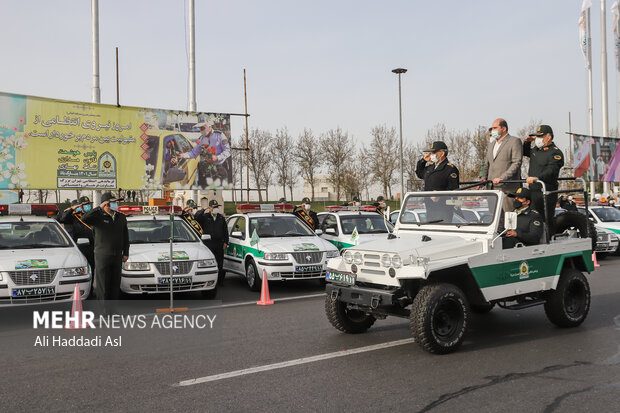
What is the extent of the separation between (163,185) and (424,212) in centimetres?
1173

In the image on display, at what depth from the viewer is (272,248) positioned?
11398 millimetres

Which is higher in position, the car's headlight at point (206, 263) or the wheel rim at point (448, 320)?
the car's headlight at point (206, 263)

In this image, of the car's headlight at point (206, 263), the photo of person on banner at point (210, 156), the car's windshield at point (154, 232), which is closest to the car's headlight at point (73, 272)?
the car's headlight at point (206, 263)

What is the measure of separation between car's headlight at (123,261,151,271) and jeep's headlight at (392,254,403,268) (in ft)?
16.9

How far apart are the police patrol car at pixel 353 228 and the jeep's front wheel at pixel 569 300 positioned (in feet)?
19.8

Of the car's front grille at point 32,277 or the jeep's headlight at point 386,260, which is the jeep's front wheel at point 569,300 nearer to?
the jeep's headlight at point 386,260

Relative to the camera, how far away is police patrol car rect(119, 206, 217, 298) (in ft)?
31.6

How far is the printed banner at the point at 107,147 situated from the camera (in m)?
15.1

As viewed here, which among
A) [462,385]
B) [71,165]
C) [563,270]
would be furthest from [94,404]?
[71,165]

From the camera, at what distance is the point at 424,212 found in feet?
24.7

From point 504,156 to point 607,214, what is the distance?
12366 millimetres

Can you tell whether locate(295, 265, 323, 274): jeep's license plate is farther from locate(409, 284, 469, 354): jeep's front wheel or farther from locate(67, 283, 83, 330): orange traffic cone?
locate(409, 284, 469, 354): jeep's front wheel

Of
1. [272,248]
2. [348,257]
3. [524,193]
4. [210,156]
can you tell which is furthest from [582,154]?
[348,257]

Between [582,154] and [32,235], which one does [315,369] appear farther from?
[582,154]
